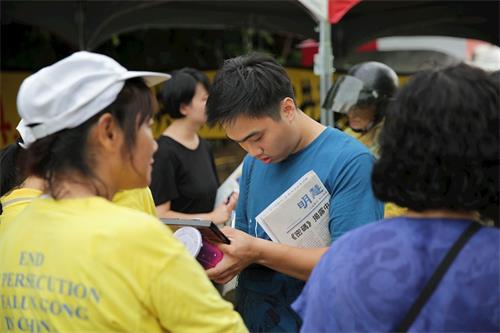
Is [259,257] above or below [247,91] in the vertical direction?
below

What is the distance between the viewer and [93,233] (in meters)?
1.20

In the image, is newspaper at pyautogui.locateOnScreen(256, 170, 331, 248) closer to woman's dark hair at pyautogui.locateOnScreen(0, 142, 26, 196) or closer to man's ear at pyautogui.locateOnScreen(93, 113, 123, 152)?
man's ear at pyautogui.locateOnScreen(93, 113, 123, 152)

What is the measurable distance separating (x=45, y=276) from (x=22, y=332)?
159mm

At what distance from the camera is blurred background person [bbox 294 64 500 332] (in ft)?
3.76

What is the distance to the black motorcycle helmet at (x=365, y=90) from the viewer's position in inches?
139

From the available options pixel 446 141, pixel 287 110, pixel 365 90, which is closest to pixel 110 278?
pixel 446 141

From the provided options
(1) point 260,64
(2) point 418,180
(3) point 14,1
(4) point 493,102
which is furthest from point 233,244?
(3) point 14,1

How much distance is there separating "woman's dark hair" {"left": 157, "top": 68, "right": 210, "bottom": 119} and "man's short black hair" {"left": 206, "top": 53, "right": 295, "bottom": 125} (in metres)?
1.60

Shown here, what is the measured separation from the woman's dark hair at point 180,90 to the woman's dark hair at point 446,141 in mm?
2472

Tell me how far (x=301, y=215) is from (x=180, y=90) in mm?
1855

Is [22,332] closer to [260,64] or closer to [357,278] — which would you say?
[357,278]

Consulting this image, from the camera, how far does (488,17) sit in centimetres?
631

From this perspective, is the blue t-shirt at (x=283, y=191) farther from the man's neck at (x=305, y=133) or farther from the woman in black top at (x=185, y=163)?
the woman in black top at (x=185, y=163)

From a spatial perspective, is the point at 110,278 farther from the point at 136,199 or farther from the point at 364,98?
the point at 364,98
